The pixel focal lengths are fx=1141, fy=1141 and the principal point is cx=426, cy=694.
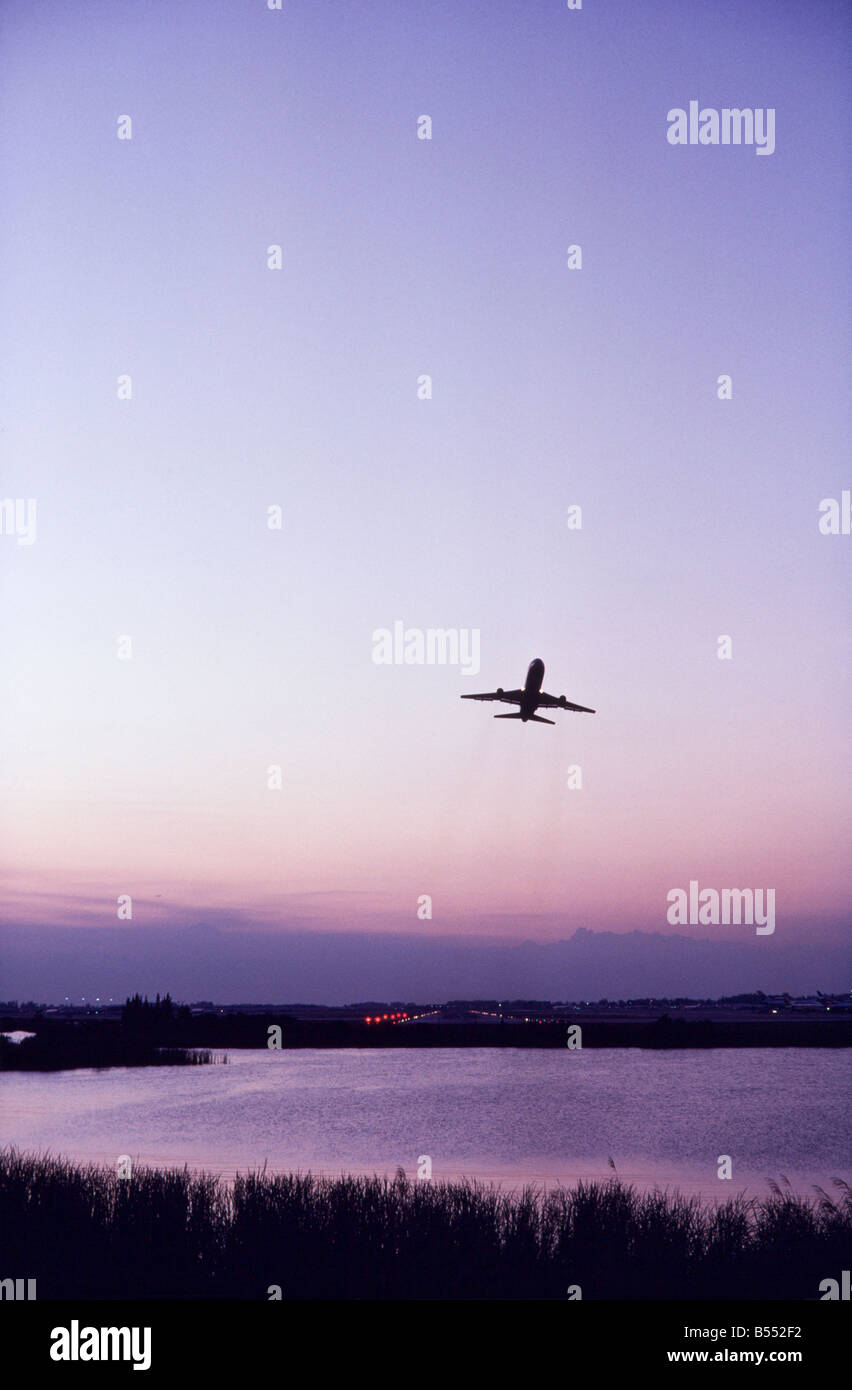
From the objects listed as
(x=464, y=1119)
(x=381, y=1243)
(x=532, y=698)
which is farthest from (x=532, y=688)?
(x=464, y=1119)

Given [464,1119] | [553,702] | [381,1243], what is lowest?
[464,1119]

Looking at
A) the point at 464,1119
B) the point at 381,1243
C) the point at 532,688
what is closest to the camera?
the point at 381,1243

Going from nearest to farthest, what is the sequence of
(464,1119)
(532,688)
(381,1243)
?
(381,1243), (532,688), (464,1119)

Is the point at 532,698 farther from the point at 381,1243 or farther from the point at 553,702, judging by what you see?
the point at 381,1243

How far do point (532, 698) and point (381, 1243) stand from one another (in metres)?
18.0

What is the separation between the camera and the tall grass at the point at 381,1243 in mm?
26516

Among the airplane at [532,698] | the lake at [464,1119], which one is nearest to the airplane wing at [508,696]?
the airplane at [532,698]

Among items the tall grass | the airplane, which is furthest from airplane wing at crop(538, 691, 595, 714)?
the tall grass

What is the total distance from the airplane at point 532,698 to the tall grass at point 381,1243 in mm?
15650

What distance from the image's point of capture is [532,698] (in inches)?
1551
